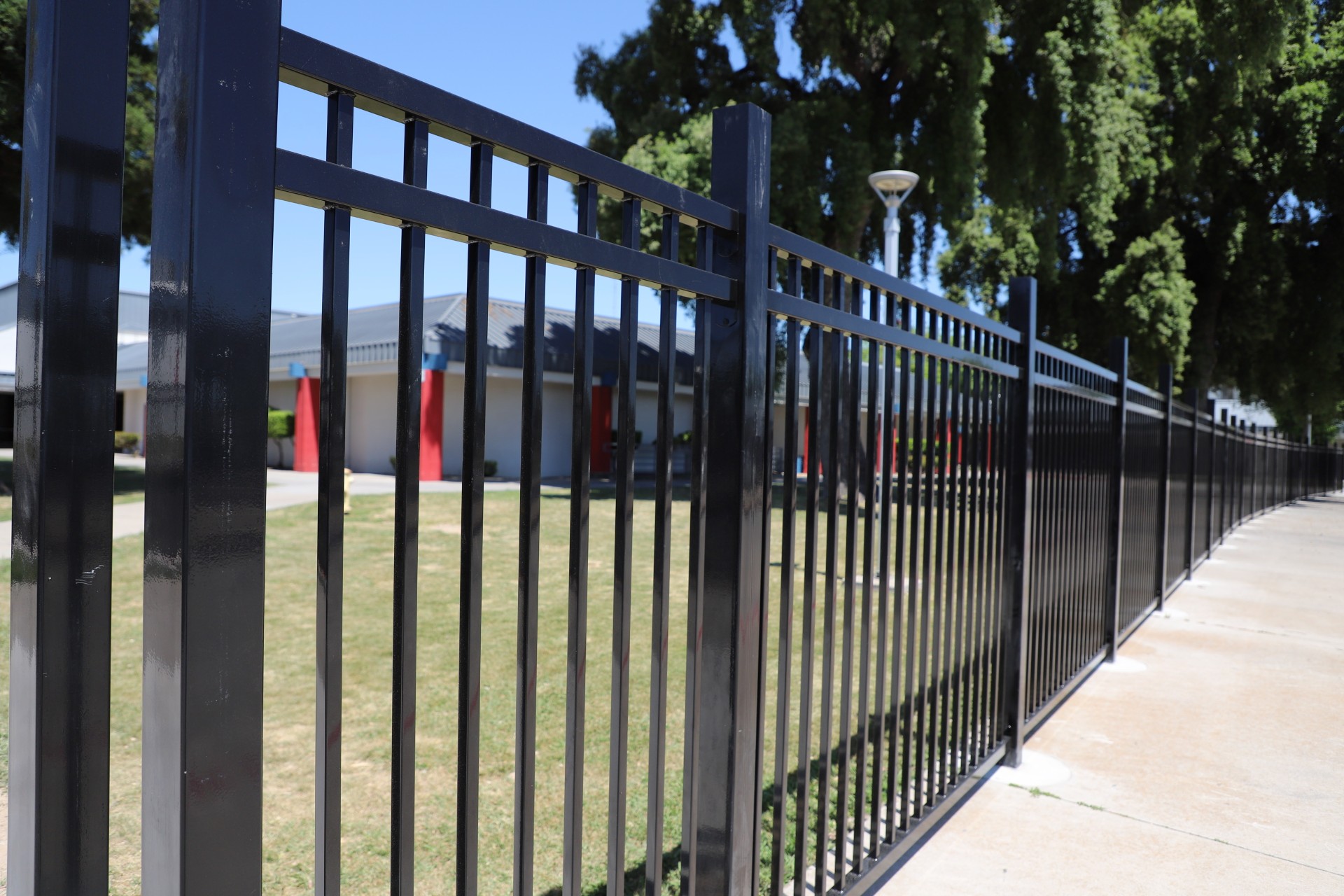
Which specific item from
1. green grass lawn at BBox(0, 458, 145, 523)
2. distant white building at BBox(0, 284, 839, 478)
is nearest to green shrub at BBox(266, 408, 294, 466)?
distant white building at BBox(0, 284, 839, 478)

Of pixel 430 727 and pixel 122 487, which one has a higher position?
pixel 122 487

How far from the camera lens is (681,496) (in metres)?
19.8

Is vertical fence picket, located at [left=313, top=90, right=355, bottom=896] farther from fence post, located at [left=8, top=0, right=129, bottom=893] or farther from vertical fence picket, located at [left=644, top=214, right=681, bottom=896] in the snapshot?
vertical fence picket, located at [left=644, top=214, right=681, bottom=896]

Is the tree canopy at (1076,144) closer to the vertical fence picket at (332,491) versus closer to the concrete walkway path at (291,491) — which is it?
the concrete walkway path at (291,491)

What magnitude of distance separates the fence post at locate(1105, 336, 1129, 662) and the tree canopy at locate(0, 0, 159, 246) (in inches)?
488

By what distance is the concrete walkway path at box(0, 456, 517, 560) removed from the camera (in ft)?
39.5

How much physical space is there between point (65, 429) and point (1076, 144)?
19.0 metres

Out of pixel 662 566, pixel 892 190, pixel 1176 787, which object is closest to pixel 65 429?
pixel 662 566

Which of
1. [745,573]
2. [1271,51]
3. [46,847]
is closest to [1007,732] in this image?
[745,573]

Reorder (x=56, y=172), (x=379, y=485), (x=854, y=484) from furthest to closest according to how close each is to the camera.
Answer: (x=379, y=485), (x=854, y=484), (x=56, y=172)

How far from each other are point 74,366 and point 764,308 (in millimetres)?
1537

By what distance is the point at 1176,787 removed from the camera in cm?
412

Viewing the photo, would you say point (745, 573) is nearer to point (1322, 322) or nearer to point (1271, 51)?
point (1271, 51)

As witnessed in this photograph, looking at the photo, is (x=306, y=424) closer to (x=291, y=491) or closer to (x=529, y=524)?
(x=291, y=491)
